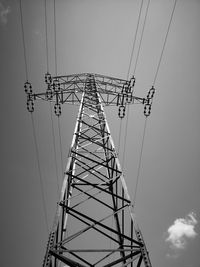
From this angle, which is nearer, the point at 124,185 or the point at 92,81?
the point at 124,185

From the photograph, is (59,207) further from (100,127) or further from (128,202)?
(100,127)

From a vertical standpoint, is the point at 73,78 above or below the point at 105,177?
above

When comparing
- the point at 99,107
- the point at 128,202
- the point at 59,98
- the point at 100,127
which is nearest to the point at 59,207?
the point at 128,202

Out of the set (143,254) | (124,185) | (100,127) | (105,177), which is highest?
(100,127)

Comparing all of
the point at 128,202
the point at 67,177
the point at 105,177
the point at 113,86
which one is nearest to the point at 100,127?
the point at 105,177

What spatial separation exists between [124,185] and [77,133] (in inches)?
118

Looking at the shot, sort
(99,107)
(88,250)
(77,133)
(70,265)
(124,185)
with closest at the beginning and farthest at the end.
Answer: (70,265), (88,250), (124,185), (77,133), (99,107)

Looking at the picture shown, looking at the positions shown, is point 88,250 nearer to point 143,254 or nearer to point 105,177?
point 143,254

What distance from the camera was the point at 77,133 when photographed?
335 inches

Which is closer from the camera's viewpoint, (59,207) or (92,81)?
(59,207)

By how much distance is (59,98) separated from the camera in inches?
499

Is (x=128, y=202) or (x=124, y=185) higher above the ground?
(x=124, y=185)

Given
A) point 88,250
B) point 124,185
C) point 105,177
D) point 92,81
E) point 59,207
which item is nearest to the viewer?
point 88,250

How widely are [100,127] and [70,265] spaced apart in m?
5.82
